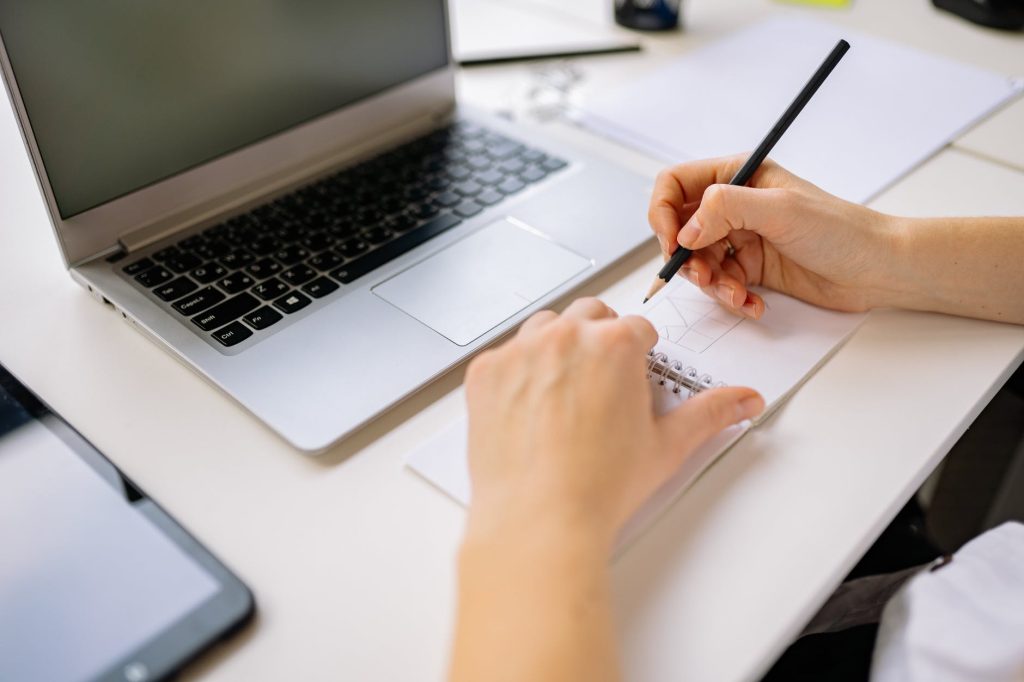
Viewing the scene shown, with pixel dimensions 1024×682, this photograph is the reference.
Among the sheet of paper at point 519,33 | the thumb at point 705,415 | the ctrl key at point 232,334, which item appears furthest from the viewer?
the sheet of paper at point 519,33

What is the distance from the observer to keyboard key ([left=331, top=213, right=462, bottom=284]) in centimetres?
70

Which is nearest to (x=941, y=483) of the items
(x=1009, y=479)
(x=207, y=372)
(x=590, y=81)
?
(x=1009, y=479)

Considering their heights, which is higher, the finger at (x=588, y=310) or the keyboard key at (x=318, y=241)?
the finger at (x=588, y=310)

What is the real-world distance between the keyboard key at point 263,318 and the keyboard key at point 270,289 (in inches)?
0.7

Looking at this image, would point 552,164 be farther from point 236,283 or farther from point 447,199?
point 236,283

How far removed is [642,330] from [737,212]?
0.13 meters

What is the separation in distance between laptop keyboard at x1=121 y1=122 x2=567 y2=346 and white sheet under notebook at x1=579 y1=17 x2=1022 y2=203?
0.16 metres

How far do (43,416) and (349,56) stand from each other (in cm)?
44

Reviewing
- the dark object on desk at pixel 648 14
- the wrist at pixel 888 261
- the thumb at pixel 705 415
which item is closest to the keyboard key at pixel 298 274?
the thumb at pixel 705 415

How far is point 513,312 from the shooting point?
659mm

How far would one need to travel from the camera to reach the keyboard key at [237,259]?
700 mm

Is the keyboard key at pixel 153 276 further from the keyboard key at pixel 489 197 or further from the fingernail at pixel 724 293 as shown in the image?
the fingernail at pixel 724 293

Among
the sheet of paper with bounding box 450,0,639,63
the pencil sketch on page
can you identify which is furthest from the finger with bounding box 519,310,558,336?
the sheet of paper with bounding box 450,0,639,63

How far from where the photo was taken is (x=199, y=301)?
661mm
